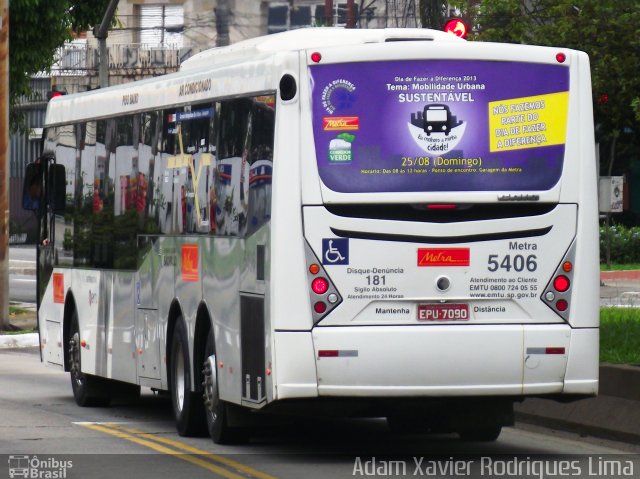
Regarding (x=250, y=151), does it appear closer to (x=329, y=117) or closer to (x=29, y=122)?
(x=329, y=117)

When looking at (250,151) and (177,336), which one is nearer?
(250,151)

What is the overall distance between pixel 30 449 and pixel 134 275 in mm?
3080

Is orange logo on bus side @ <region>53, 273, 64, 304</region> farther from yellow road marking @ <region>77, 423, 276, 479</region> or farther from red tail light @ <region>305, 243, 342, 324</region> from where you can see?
red tail light @ <region>305, 243, 342, 324</region>

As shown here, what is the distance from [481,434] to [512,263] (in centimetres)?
230

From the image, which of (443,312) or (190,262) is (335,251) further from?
(190,262)

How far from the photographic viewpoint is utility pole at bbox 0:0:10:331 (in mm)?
28000

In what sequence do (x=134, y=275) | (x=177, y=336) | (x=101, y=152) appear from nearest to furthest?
(x=177, y=336) → (x=134, y=275) → (x=101, y=152)

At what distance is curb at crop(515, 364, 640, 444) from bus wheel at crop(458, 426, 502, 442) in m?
0.92

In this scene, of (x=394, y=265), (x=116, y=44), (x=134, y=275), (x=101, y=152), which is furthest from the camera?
(x=116, y=44)

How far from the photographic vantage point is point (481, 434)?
46.0ft

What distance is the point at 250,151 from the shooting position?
1271cm

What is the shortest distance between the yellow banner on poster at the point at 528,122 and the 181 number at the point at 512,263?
793mm

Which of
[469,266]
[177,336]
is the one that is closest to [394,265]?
[469,266]

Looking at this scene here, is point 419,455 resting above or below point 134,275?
below
